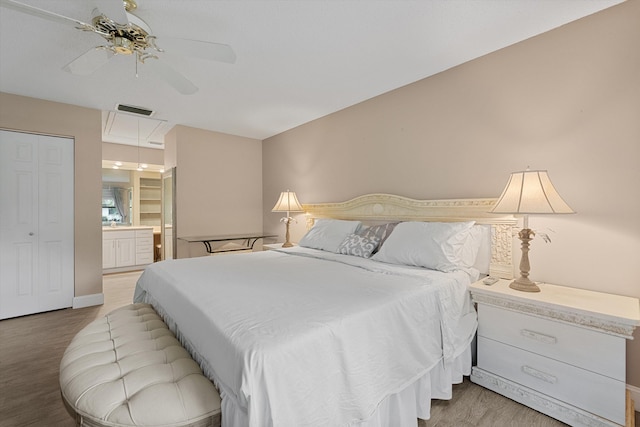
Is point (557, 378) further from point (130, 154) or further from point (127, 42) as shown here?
point (130, 154)

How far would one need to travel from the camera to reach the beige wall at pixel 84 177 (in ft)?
11.2

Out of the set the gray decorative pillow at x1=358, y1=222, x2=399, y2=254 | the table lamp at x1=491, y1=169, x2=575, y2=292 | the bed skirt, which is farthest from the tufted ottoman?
the table lamp at x1=491, y1=169, x2=575, y2=292

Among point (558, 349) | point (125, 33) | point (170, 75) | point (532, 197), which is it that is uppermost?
point (125, 33)

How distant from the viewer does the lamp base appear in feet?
6.07

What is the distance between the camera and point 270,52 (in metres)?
2.33

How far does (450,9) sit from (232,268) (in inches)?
92.2

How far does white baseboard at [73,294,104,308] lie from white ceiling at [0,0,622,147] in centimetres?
236


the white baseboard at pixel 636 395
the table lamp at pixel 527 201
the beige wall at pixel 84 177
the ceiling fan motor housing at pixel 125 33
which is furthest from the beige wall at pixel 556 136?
the beige wall at pixel 84 177

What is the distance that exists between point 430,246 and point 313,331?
138 centimetres

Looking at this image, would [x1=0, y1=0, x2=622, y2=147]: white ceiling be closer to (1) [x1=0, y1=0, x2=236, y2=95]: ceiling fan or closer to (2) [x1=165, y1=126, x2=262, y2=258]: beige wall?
(1) [x1=0, y1=0, x2=236, y2=95]: ceiling fan

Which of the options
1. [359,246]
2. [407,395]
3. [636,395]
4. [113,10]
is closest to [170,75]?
[113,10]

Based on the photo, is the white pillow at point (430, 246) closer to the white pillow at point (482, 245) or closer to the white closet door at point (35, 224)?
the white pillow at point (482, 245)

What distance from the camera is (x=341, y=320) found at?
1.27 metres

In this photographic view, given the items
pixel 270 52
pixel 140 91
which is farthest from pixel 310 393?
pixel 140 91
